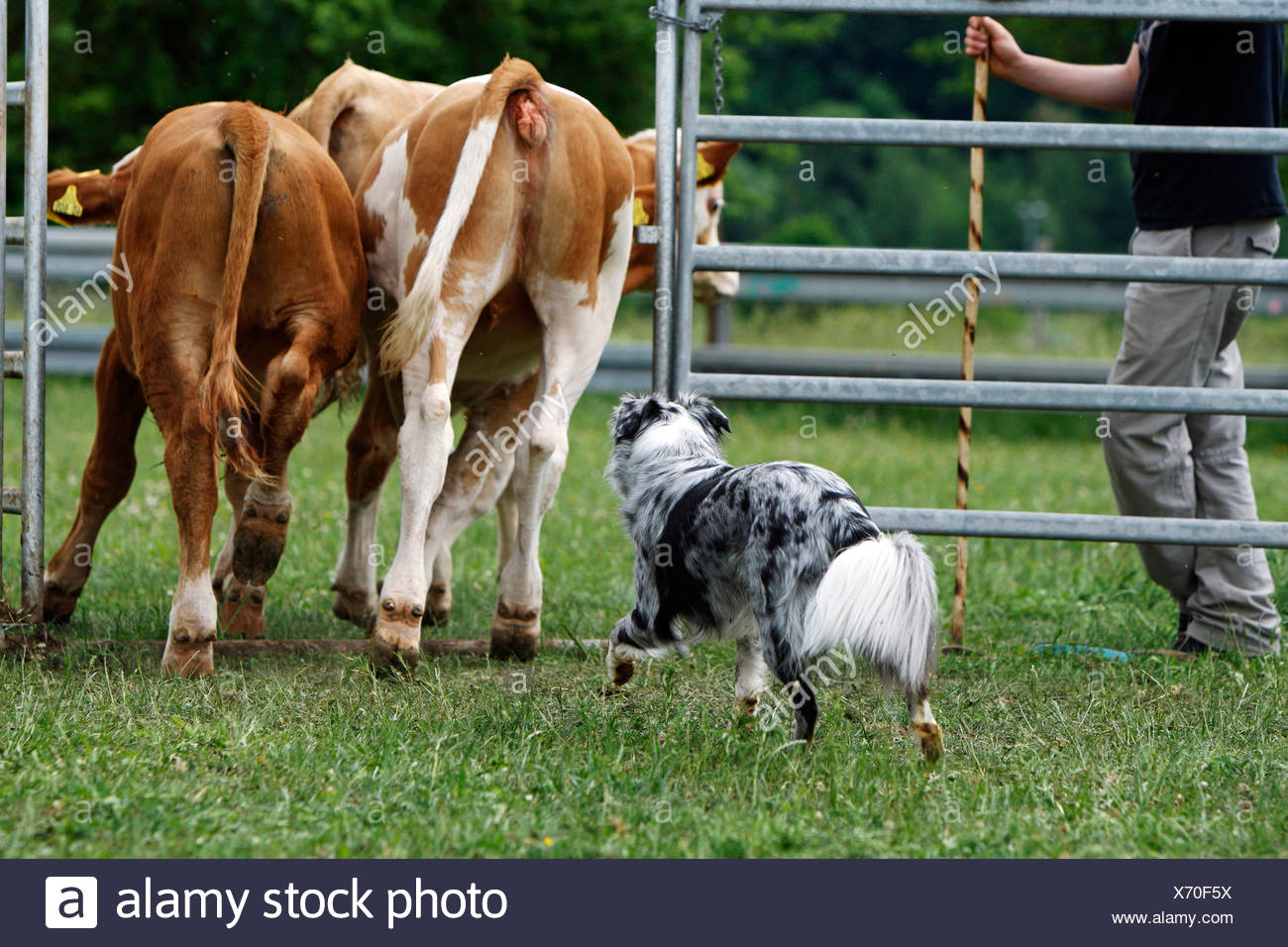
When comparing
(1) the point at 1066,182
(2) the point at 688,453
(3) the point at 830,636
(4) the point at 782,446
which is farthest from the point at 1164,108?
(1) the point at 1066,182

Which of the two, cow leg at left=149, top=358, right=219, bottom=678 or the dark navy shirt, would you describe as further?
the dark navy shirt

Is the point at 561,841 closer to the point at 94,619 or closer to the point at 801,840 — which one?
the point at 801,840

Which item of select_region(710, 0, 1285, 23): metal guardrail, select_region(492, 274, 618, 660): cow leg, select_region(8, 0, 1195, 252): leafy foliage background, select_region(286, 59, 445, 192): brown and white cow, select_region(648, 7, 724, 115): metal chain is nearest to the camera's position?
select_region(492, 274, 618, 660): cow leg

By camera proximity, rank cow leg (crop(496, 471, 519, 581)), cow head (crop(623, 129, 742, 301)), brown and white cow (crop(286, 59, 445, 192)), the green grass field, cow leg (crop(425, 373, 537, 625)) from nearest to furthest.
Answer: the green grass field, cow leg (crop(425, 373, 537, 625)), brown and white cow (crop(286, 59, 445, 192)), cow leg (crop(496, 471, 519, 581)), cow head (crop(623, 129, 742, 301))

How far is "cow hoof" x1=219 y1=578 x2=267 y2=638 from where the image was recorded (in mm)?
4570

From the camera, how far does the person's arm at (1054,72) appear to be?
479 cm

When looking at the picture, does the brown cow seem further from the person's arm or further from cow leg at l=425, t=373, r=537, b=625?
the person's arm

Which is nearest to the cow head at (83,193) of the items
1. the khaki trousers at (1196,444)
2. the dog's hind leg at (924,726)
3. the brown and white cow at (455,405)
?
the brown and white cow at (455,405)

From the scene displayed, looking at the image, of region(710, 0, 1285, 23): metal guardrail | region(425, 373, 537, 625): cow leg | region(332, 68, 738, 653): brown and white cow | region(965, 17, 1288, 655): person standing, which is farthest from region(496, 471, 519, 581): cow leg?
region(965, 17, 1288, 655): person standing

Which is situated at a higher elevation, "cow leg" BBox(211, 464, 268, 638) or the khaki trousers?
the khaki trousers

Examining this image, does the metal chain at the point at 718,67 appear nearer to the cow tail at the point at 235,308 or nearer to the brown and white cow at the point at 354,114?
the brown and white cow at the point at 354,114

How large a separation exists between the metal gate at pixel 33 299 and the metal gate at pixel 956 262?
1.88 metres

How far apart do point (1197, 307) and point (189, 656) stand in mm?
3360

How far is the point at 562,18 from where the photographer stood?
13617mm
